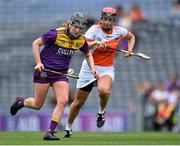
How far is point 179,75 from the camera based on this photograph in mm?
29203

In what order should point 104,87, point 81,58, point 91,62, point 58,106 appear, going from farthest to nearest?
point 81,58, point 104,87, point 91,62, point 58,106

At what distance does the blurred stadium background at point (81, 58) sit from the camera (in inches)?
991

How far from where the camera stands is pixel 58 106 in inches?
573

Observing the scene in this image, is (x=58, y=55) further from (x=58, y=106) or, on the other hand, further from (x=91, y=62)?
(x=58, y=106)

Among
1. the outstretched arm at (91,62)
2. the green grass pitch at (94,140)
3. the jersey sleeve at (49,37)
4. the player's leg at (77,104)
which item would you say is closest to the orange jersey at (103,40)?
the player's leg at (77,104)

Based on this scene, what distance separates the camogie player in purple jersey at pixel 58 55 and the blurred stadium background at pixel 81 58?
9981 mm

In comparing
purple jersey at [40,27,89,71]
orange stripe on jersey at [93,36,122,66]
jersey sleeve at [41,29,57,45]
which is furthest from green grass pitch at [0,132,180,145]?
jersey sleeve at [41,29,57,45]

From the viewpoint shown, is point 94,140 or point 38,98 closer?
point 94,140

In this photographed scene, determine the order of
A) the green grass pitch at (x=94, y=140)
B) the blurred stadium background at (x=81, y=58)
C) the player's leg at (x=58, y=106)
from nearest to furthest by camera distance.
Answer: the green grass pitch at (x=94, y=140), the player's leg at (x=58, y=106), the blurred stadium background at (x=81, y=58)

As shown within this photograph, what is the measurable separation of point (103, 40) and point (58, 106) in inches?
92.9

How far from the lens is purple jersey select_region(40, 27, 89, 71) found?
14773 mm

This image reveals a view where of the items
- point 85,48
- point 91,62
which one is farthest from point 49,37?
point 91,62

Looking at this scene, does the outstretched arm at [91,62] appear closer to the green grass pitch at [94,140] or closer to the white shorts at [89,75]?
the white shorts at [89,75]

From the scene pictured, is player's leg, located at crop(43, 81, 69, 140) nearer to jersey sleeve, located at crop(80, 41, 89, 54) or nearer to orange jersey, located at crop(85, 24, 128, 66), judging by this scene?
jersey sleeve, located at crop(80, 41, 89, 54)
